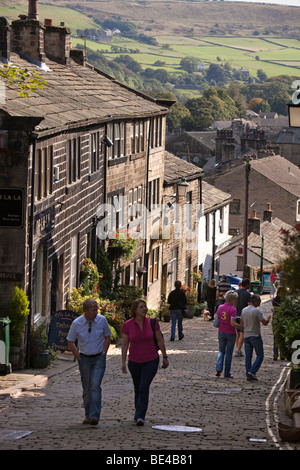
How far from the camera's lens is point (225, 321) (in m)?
17.2

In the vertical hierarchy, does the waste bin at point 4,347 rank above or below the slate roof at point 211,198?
above

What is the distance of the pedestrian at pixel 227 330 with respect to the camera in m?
17.1

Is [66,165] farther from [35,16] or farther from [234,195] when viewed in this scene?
[234,195]

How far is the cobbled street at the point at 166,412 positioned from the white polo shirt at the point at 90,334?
998mm

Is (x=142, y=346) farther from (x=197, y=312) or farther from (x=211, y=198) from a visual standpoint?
(x=211, y=198)

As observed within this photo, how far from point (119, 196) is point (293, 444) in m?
20.5

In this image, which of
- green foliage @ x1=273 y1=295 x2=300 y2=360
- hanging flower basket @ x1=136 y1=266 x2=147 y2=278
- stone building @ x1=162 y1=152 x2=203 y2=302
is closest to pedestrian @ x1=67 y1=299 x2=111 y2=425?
green foliage @ x1=273 y1=295 x2=300 y2=360

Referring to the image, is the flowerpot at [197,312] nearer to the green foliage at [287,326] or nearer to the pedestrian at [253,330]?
the green foliage at [287,326]

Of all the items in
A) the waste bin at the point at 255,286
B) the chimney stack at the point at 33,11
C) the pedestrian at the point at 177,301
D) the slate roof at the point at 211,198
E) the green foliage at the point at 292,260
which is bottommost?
the waste bin at the point at 255,286

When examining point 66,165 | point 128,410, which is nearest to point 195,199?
point 66,165

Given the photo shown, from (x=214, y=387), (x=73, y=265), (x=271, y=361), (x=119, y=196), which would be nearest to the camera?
(x=214, y=387)

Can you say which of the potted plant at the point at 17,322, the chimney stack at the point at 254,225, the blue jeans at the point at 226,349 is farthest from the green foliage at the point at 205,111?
the blue jeans at the point at 226,349

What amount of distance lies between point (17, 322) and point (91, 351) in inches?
267

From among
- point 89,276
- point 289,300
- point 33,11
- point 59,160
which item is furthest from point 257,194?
point 289,300
